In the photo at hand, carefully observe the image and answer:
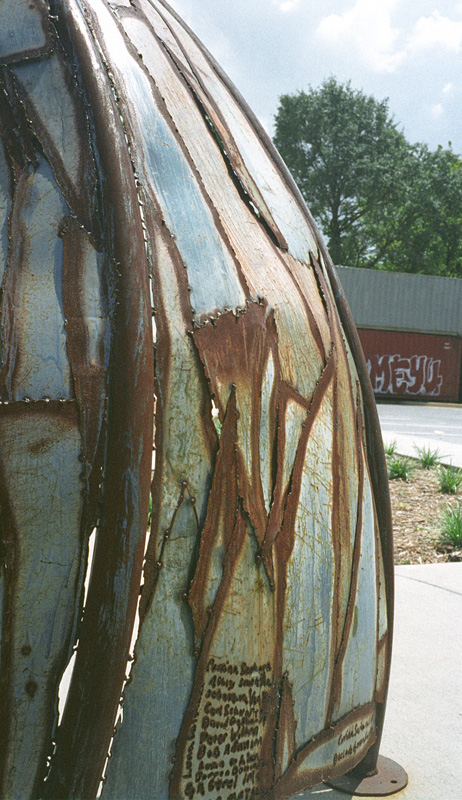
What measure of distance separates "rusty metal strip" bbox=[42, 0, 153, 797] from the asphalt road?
7.67 m

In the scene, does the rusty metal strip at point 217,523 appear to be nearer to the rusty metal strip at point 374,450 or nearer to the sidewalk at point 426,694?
the rusty metal strip at point 374,450

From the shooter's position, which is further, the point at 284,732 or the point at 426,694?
the point at 426,694

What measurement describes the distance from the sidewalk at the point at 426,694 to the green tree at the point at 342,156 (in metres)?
34.0

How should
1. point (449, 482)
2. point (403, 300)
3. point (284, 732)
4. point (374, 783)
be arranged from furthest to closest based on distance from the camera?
point (403, 300) → point (449, 482) → point (374, 783) → point (284, 732)

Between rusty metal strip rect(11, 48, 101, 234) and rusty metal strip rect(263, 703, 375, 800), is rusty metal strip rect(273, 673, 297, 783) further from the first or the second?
rusty metal strip rect(11, 48, 101, 234)

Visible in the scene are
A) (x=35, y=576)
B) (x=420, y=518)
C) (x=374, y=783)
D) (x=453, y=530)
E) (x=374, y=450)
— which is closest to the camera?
(x=35, y=576)

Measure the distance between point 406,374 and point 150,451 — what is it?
24.9 meters

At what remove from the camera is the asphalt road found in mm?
9953

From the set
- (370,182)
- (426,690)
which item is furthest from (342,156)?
(426,690)

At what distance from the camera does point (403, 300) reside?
25.0m

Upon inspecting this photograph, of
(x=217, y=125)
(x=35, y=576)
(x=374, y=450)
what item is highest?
(x=217, y=125)

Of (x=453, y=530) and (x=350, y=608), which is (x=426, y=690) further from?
(x=453, y=530)

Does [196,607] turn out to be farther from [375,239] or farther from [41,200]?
[375,239]

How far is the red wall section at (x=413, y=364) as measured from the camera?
986 inches
